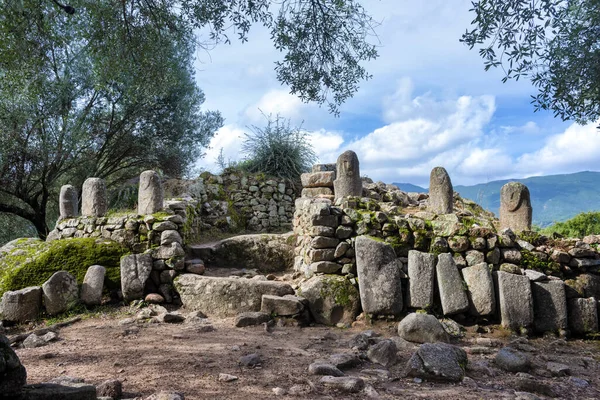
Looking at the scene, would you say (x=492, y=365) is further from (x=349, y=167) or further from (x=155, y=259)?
(x=155, y=259)

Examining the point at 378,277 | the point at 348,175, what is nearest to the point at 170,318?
the point at 378,277

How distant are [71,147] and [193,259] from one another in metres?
7.21

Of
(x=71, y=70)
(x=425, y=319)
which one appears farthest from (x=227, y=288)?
(x=71, y=70)

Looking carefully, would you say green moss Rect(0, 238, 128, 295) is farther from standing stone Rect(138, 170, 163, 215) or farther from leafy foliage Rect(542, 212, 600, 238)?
leafy foliage Rect(542, 212, 600, 238)

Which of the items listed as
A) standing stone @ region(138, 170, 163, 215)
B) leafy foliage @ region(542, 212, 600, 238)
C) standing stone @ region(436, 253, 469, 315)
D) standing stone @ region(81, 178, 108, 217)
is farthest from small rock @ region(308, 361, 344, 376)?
leafy foliage @ region(542, 212, 600, 238)

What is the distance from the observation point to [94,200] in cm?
898

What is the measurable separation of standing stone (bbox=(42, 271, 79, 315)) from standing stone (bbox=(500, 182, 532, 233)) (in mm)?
7505

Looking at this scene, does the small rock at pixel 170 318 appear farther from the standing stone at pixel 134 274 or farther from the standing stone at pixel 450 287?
the standing stone at pixel 450 287

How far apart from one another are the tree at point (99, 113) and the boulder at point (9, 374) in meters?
4.60

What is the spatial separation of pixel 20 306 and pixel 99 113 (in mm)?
9078

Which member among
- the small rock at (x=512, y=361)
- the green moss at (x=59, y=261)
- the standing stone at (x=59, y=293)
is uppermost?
the green moss at (x=59, y=261)

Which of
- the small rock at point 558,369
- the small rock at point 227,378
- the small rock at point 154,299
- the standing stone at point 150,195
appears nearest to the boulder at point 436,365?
the small rock at point 558,369

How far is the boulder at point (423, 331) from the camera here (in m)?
5.64

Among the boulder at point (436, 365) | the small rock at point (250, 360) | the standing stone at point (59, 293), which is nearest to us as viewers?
the boulder at point (436, 365)
